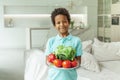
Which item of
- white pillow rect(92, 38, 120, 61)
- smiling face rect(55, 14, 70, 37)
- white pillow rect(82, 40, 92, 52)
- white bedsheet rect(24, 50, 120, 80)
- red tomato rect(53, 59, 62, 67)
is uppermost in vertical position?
smiling face rect(55, 14, 70, 37)

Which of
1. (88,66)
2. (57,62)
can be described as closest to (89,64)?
(88,66)

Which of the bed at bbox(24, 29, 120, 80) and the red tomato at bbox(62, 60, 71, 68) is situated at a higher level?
the red tomato at bbox(62, 60, 71, 68)

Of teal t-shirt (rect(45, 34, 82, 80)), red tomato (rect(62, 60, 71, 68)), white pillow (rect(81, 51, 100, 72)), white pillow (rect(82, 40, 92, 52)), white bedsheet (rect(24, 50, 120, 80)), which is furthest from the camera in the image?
white pillow (rect(82, 40, 92, 52))

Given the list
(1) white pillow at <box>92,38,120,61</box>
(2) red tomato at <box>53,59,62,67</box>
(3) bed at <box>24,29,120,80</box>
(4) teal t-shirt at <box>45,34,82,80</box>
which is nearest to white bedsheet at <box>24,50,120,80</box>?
(3) bed at <box>24,29,120,80</box>

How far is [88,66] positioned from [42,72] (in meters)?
0.55

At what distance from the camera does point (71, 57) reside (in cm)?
142

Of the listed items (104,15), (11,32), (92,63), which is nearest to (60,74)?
(92,63)

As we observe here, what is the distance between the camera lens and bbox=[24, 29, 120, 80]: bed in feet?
7.92

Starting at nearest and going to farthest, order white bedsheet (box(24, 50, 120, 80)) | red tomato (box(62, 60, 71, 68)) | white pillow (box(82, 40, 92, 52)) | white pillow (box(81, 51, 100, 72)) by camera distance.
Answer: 1. red tomato (box(62, 60, 71, 68))
2. white bedsheet (box(24, 50, 120, 80))
3. white pillow (box(81, 51, 100, 72))
4. white pillow (box(82, 40, 92, 52))

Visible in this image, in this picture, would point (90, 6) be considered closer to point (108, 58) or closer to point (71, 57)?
point (108, 58)

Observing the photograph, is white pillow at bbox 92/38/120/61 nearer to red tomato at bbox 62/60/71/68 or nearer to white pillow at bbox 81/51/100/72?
white pillow at bbox 81/51/100/72

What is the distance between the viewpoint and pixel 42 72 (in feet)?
8.94

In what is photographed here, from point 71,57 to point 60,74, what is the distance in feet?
0.48

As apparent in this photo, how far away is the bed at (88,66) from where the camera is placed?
2.41 meters
